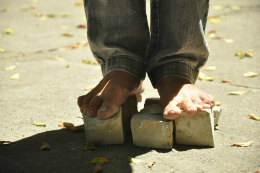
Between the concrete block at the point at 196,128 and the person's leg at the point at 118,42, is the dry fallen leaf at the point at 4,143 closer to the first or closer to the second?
the person's leg at the point at 118,42

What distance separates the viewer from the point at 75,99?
2.42 m

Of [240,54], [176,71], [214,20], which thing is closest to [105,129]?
[176,71]

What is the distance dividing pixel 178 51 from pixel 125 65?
289mm

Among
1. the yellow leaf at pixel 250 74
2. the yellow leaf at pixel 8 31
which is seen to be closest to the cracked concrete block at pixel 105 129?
the yellow leaf at pixel 250 74

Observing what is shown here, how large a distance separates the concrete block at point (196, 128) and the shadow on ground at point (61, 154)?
0.15ft

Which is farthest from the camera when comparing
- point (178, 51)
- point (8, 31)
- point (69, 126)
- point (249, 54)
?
point (8, 31)

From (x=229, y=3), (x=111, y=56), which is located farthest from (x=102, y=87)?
(x=229, y=3)

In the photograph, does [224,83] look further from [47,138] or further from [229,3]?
[229,3]

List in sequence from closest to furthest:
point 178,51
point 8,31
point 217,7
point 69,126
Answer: point 178,51, point 69,126, point 8,31, point 217,7

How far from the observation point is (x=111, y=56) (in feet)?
6.41

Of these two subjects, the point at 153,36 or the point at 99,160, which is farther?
the point at 153,36

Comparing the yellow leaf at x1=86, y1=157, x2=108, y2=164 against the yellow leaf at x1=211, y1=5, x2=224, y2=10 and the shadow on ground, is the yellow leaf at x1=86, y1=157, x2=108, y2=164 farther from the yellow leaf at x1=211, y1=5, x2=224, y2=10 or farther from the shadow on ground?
the yellow leaf at x1=211, y1=5, x2=224, y2=10

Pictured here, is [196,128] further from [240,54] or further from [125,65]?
[240,54]

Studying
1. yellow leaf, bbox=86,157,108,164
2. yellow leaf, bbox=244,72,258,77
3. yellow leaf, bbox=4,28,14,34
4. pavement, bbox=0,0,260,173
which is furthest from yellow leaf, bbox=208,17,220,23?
yellow leaf, bbox=86,157,108,164
